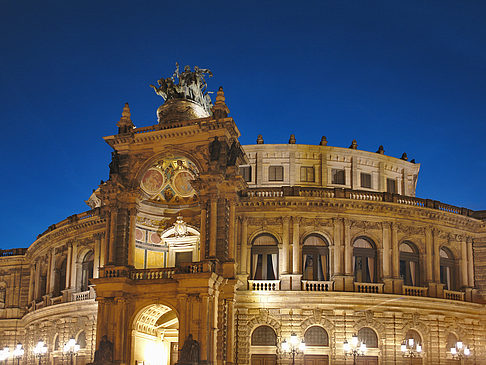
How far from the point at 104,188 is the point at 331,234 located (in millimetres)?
15650

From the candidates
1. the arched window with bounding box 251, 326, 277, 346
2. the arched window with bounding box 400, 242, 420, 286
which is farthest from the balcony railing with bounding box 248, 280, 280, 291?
the arched window with bounding box 400, 242, 420, 286

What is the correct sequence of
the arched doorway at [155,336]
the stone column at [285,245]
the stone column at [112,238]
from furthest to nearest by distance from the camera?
the stone column at [285,245]
the stone column at [112,238]
the arched doorway at [155,336]

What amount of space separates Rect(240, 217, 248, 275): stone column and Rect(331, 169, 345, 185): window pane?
12491 mm

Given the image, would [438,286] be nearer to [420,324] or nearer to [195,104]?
[420,324]

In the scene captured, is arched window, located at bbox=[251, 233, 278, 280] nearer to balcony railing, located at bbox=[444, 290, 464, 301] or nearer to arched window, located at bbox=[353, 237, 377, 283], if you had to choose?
arched window, located at bbox=[353, 237, 377, 283]

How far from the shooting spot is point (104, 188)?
4150 cm

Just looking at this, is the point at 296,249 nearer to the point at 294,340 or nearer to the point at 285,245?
the point at 285,245

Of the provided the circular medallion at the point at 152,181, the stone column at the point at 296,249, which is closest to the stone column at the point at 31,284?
the circular medallion at the point at 152,181

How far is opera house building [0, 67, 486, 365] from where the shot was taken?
39.0 m

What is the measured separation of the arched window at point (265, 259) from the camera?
44.5 meters

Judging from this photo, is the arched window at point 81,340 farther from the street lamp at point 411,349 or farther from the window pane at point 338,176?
the window pane at point 338,176

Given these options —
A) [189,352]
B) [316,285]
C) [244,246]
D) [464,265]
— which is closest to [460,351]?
[464,265]

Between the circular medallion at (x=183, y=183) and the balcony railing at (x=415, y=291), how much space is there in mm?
16423

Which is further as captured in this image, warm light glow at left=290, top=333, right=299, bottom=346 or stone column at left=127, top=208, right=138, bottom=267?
warm light glow at left=290, top=333, right=299, bottom=346
